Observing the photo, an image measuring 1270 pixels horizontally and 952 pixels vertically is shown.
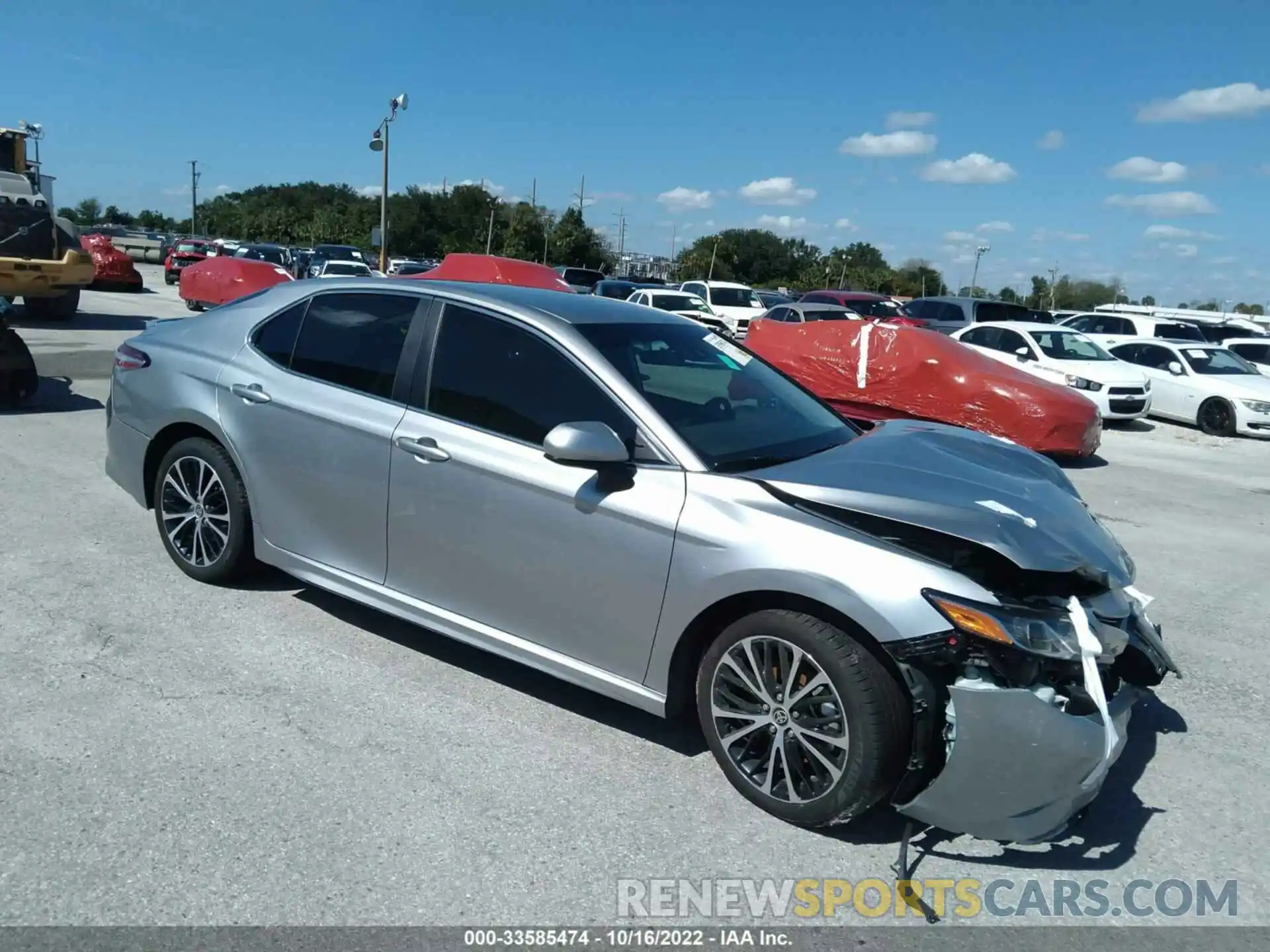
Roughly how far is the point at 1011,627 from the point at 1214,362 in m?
17.1

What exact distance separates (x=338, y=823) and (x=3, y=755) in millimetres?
1293

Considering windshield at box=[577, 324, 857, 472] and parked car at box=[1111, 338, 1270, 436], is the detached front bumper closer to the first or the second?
windshield at box=[577, 324, 857, 472]

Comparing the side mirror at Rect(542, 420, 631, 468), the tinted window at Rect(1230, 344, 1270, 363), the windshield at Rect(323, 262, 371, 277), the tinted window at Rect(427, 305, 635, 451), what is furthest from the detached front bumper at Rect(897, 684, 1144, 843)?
the windshield at Rect(323, 262, 371, 277)

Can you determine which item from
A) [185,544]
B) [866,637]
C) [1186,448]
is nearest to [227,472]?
[185,544]

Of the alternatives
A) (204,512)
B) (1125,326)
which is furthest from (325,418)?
(1125,326)

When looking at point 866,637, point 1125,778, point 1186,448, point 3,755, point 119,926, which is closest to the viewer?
point 119,926

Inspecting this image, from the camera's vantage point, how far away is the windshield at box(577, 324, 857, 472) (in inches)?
151

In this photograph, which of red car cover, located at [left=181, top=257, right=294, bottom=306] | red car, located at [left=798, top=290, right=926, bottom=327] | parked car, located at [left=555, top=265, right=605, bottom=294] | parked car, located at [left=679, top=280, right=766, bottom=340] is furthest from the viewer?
parked car, located at [left=555, top=265, right=605, bottom=294]

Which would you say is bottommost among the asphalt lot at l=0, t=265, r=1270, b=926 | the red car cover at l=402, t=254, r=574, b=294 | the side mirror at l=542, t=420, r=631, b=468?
the asphalt lot at l=0, t=265, r=1270, b=926

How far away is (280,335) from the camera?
16.0ft

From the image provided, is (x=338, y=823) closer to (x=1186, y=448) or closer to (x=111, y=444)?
(x=111, y=444)

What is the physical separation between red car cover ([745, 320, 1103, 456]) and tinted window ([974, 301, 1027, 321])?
10025 millimetres

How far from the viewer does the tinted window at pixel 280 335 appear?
15.8 feet

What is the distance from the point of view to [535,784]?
11.7 ft
